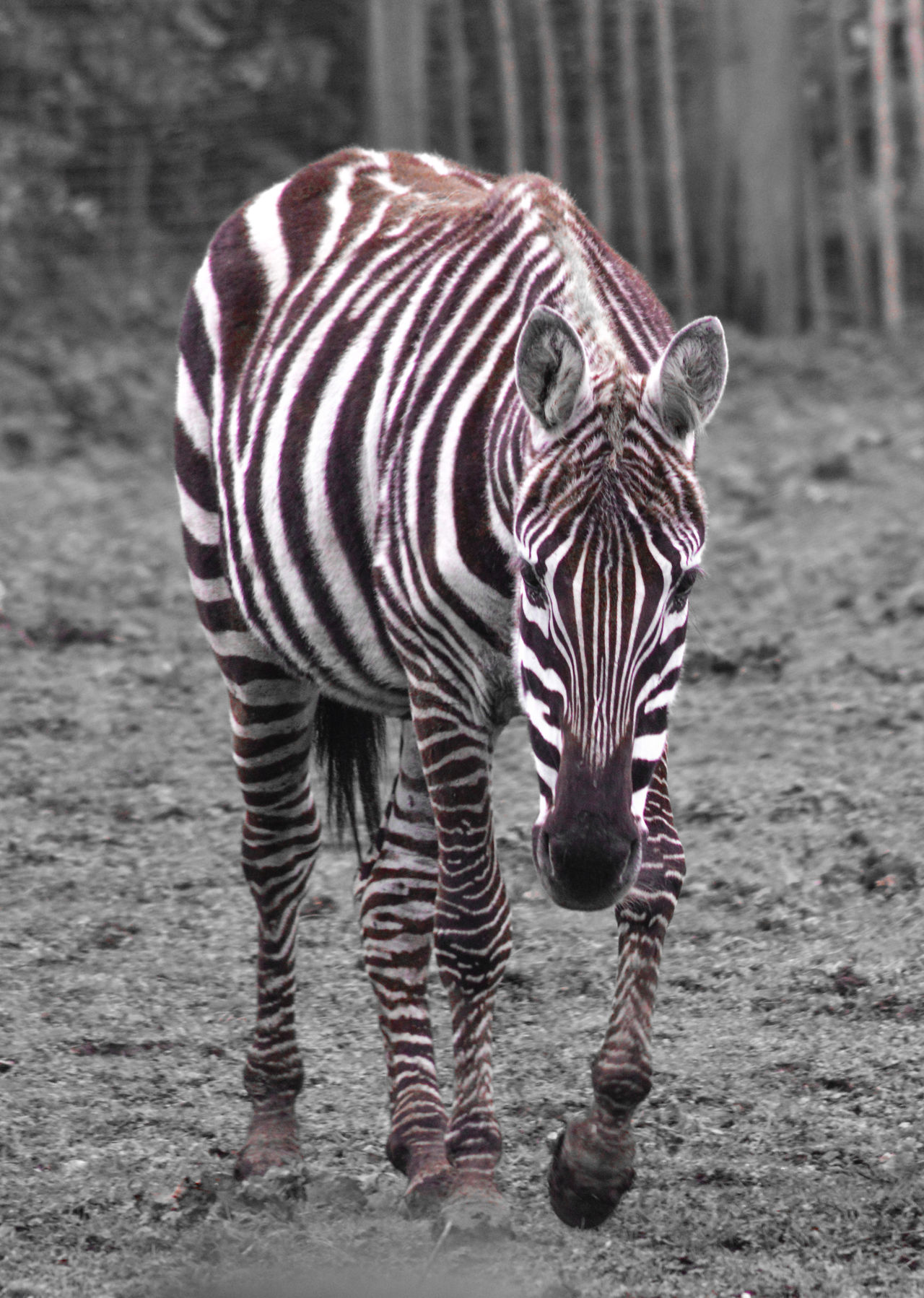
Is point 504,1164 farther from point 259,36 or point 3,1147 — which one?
point 259,36

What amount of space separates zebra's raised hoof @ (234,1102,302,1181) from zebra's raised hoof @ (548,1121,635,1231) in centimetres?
67

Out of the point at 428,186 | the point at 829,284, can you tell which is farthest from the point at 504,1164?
the point at 829,284

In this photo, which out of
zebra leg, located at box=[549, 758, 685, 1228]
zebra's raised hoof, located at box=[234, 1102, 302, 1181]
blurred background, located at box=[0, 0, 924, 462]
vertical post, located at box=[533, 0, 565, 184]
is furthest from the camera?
vertical post, located at box=[533, 0, 565, 184]

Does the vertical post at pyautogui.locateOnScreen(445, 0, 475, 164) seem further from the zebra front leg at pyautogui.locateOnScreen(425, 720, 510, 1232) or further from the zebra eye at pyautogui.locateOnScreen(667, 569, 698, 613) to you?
the zebra eye at pyautogui.locateOnScreen(667, 569, 698, 613)

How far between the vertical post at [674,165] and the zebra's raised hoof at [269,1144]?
8784 mm

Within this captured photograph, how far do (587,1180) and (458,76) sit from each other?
988cm

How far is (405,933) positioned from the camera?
12.4 feet

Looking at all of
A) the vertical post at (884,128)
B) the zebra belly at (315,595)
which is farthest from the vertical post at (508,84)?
the zebra belly at (315,595)

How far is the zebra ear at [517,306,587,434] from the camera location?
279cm

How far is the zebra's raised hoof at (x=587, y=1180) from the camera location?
3.18m

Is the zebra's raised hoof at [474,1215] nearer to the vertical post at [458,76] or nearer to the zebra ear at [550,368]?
the zebra ear at [550,368]

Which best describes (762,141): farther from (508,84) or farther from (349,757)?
(349,757)

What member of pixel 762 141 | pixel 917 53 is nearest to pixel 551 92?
pixel 762 141

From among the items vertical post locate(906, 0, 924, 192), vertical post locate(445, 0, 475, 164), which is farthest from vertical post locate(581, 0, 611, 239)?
vertical post locate(906, 0, 924, 192)
